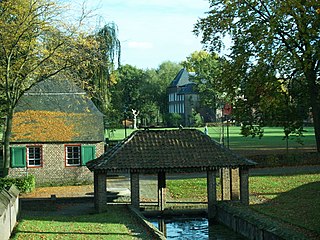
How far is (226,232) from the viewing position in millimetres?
24062

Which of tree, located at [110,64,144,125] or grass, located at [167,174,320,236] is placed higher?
tree, located at [110,64,144,125]

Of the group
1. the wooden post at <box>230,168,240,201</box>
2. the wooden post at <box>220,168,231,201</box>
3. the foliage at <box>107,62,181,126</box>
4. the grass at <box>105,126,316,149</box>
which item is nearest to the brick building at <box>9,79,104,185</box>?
the wooden post at <box>220,168,231,201</box>

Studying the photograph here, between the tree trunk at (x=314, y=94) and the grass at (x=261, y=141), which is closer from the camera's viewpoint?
the tree trunk at (x=314, y=94)

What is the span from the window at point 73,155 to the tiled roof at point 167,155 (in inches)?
488

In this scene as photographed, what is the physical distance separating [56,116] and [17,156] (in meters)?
4.25

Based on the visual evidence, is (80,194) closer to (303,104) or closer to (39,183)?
(39,183)

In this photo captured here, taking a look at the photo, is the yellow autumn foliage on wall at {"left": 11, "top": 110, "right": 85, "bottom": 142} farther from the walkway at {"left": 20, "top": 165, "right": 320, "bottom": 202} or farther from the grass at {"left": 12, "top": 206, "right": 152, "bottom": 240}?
the grass at {"left": 12, "top": 206, "right": 152, "bottom": 240}

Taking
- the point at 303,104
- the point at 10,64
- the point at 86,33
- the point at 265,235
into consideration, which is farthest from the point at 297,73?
the point at 265,235

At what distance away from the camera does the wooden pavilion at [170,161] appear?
26.8m

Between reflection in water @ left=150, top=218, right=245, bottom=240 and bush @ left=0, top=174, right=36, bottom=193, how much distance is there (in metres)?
11.0

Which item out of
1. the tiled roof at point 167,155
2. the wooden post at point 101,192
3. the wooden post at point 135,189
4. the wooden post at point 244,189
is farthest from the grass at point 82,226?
the wooden post at point 244,189

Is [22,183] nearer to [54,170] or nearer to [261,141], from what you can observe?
[54,170]

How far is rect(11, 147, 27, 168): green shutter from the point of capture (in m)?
39.7

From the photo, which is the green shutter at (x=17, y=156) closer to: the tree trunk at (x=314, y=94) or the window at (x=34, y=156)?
the window at (x=34, y=156)
